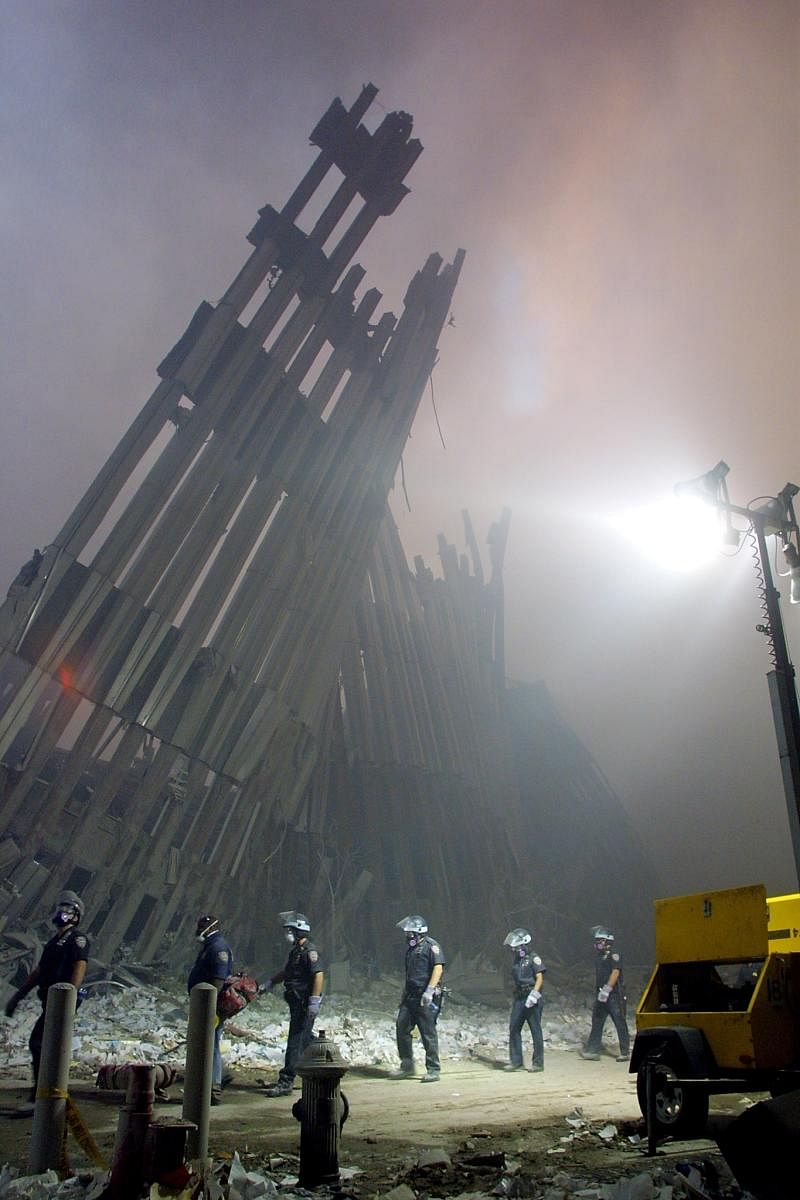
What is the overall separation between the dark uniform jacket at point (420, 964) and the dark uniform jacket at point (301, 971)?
1409mm

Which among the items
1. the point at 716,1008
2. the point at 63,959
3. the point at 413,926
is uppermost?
the point at 413,926

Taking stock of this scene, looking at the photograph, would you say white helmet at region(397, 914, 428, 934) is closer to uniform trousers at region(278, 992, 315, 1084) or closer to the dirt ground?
the dirt ground

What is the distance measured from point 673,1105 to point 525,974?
5.56 m

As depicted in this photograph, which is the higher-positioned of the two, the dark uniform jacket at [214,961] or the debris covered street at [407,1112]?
the dark uniform jacket at [214,961]

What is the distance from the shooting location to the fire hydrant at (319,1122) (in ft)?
15.1

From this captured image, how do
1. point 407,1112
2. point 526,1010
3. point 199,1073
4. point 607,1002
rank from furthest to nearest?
point 607,1002 < point 526,1010 < point 407,1112 < point 199,1073

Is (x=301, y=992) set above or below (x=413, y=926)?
below

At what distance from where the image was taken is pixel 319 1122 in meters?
4.61

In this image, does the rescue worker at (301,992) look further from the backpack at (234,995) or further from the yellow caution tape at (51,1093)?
the yellow caution tape at (51,1093)

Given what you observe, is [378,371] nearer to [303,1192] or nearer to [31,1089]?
[31,1089]

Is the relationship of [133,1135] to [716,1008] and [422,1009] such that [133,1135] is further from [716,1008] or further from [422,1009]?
[422,1009]

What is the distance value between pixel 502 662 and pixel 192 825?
13.3 metres

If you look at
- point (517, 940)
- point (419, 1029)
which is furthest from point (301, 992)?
point (517, 940)

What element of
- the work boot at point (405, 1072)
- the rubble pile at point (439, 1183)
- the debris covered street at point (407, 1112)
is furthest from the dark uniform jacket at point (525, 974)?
the rubble pile at point (439, 1183)
